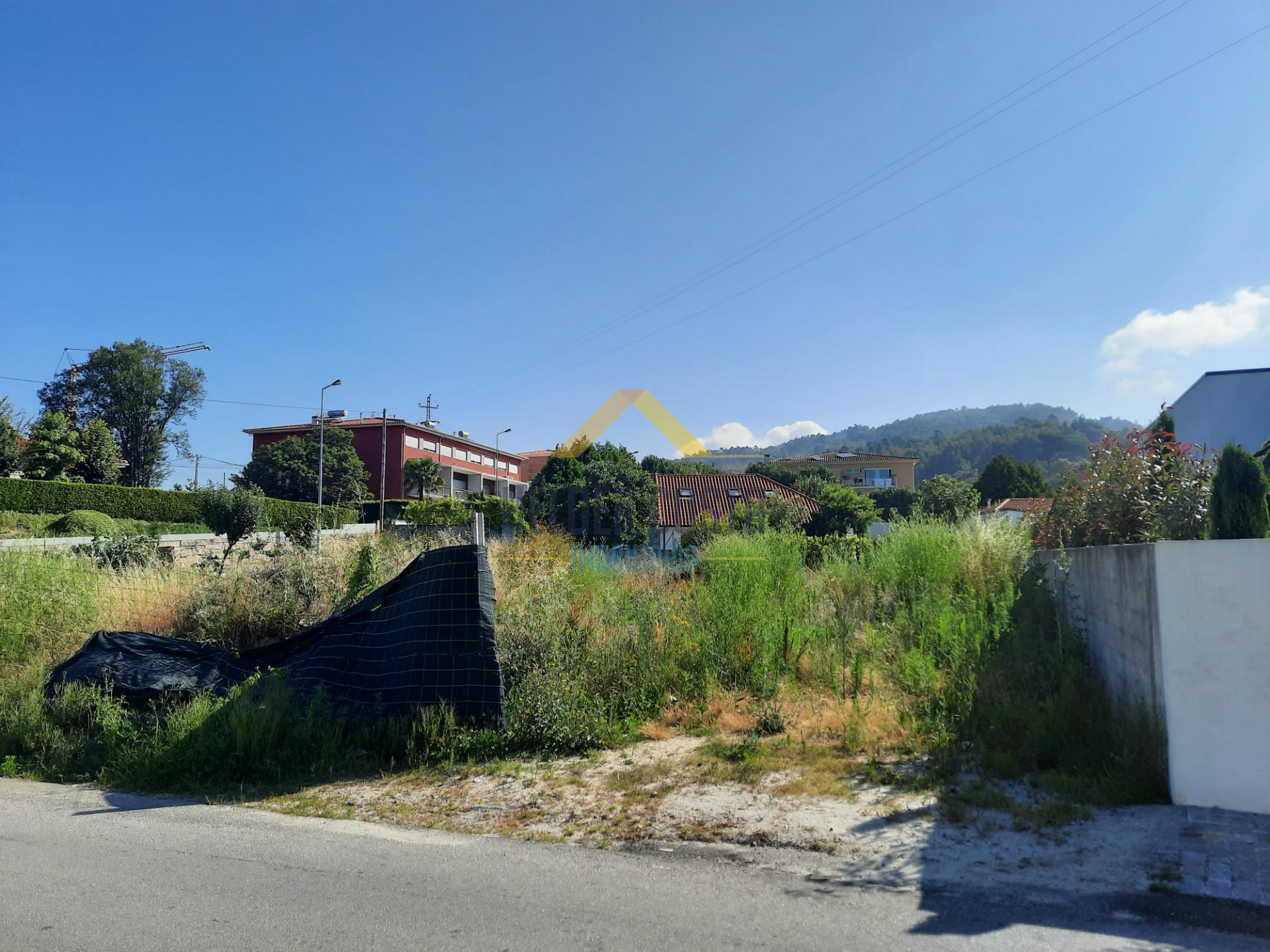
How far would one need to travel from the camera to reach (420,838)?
4.36 metres

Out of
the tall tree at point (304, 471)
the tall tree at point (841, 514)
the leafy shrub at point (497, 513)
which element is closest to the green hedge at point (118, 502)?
the leafy shrub at point (497, 513)

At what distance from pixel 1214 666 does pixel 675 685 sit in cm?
427

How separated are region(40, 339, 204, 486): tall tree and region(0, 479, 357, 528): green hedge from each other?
2026 centimetres

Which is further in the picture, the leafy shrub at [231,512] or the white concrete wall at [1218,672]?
the leafy shrub at [231,512]

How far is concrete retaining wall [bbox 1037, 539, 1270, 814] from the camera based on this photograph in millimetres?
4004

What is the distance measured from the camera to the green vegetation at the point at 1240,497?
472 cm

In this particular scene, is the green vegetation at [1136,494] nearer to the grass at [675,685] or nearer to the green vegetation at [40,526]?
the grass at [675,685]

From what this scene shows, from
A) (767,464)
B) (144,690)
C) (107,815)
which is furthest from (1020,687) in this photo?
(767,464)

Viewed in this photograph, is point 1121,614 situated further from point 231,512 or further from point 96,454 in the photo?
point 96,454

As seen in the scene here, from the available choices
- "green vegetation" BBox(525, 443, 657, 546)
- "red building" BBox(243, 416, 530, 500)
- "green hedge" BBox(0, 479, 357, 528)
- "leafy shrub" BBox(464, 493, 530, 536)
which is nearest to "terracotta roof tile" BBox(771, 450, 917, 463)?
"red building" BBox(243, 416, 530, 500)

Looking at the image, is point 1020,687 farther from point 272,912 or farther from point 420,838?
point 272,912

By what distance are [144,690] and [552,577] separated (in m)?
3.92

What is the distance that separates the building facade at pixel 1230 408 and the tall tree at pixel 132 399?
2144 inches

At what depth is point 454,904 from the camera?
3467 millimetres
